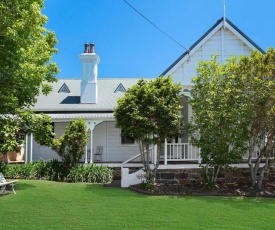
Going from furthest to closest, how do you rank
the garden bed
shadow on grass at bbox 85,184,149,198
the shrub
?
the shrub < the garden bed < shadow on grass at bbox 85,184,149,198

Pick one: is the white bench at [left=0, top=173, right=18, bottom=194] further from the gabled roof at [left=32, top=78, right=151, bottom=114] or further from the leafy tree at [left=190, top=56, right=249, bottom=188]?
the gabled roof at [left=32, top=78, right=151, bottom=114]

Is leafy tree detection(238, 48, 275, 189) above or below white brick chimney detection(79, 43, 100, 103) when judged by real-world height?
below

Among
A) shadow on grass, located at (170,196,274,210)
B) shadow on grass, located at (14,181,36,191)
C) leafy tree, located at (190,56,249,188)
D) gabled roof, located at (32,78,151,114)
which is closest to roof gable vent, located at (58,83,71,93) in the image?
gabled roof, located at (32,78,151,114)

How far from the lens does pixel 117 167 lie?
1711 centimetres

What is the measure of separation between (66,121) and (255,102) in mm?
10516

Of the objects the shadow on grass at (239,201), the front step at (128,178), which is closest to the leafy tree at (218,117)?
the shadow on grass at (239,201)

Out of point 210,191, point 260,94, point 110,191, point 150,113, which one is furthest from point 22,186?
point 260,94

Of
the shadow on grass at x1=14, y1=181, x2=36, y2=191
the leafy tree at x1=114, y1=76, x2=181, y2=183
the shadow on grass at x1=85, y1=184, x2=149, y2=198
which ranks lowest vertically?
the shadow on grass at x1=85, y1=184, x2=149, y2=198

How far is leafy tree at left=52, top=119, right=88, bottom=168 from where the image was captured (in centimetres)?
1549

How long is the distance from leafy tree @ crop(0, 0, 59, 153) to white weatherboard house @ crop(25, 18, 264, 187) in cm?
481

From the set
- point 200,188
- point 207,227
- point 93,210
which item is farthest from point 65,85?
point 207,227

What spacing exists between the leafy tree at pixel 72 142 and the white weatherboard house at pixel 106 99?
135cm

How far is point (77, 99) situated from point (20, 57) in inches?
411

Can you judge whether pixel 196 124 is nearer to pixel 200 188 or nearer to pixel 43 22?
pixel 200 188
